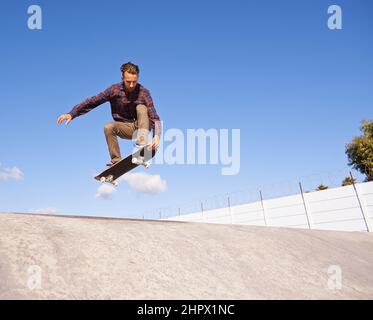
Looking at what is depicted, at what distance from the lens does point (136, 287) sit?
203cm

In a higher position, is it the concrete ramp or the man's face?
the man's face

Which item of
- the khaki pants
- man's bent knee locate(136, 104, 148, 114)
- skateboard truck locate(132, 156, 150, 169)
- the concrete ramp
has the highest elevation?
man's bent knee locate(136, 104, 148, 114)

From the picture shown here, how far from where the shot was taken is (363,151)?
2839 cm

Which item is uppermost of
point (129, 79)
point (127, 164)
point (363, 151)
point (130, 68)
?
point (363, 151)

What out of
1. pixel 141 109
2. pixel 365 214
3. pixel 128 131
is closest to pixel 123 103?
pixel 141 109

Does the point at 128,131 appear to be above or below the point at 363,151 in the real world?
below

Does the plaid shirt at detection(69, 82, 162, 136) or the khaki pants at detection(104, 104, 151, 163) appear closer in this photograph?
the khaki pants at detection(104, 104, 151, 163)

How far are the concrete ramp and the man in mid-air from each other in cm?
212

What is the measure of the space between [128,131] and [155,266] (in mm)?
3355

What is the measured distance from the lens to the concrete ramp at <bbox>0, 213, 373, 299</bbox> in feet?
6.25

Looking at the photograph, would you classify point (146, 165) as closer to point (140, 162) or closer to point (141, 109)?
point (140, 162)

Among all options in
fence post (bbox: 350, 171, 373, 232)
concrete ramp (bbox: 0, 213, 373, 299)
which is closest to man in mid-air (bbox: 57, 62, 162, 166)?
concrete ramp (bbox: 0, 213, 373, 299)

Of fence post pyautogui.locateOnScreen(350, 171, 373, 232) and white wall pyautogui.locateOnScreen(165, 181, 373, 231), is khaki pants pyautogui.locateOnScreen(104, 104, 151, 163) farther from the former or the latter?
white wall pyautogui.locateOnScreen(165, 181, 373, 231)
